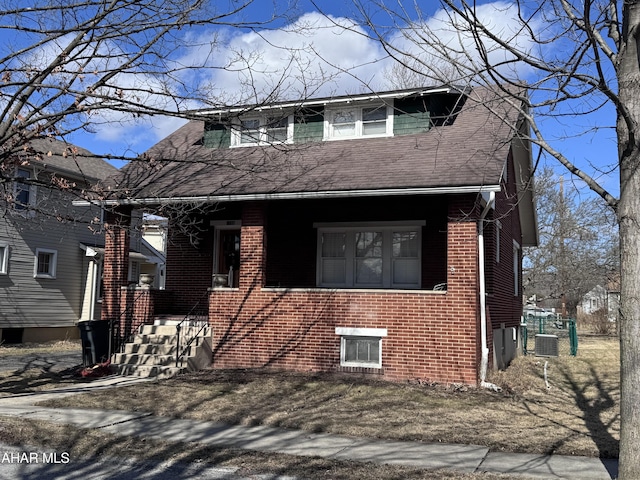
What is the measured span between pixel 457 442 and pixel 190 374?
6.21 metres

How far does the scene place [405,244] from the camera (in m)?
14.1

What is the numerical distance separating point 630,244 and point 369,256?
8919mm

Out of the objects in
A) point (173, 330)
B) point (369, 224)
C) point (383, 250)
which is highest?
point (369, 224)

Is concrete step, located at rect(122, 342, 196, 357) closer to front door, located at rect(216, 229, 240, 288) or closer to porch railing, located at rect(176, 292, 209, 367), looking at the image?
porch railing, located at rect(176, 292, 209, 367)

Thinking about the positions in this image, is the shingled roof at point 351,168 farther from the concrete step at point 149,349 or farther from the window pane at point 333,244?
the concrete step at point 149,349

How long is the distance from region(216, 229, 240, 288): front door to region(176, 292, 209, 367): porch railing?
0.86 m

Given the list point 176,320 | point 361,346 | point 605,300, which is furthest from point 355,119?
point 605,300

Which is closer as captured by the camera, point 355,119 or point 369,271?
point 369,271

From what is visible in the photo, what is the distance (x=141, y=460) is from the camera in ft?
21.4

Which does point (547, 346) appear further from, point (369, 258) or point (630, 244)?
point (630, 244)

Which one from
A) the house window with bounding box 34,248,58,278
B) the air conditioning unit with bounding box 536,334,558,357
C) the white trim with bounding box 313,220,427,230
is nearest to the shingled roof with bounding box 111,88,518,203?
the white trim with bounding box 313,220,427,230

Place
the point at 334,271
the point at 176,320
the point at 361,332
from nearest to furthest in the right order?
the point at 361,332, the point at 176,320, the point at 334,271

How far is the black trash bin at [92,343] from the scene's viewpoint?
12875 millimetres

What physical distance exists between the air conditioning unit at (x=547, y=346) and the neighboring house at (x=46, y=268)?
13.5m
